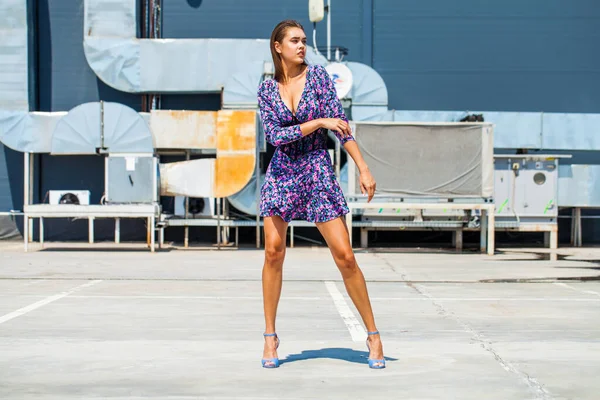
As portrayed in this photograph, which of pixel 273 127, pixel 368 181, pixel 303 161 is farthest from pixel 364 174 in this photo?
pixel 273 127

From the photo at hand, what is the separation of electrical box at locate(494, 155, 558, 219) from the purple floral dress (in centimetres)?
1301

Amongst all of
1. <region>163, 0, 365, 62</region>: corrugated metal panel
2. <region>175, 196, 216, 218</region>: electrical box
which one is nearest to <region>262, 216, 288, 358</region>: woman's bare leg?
<region>175, 196, 216, 218</region>: electrical box

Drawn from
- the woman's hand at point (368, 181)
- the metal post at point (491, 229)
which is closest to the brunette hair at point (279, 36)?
the woman's hand at point (368, 181)

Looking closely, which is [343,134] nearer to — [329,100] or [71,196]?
[329,100]

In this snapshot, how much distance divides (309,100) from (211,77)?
44.8ft

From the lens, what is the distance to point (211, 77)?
18.4m

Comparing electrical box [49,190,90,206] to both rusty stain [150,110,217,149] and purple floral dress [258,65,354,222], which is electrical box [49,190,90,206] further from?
purple floral dress [258,65,354,222]

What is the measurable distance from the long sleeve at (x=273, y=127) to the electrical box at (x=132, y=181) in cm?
1097

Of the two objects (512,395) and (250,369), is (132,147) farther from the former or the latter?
(512,395)

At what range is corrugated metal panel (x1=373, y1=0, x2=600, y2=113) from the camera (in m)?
19.6

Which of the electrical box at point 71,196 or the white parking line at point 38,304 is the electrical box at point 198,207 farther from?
the white parking line at point 38,304

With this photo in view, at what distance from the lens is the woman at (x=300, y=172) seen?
4.97 metres

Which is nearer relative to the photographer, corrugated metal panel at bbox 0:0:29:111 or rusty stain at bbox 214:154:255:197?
rusty stain at bbox 214:154:255:197

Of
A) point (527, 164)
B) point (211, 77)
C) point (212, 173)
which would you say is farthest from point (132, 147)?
point (527, 164)
